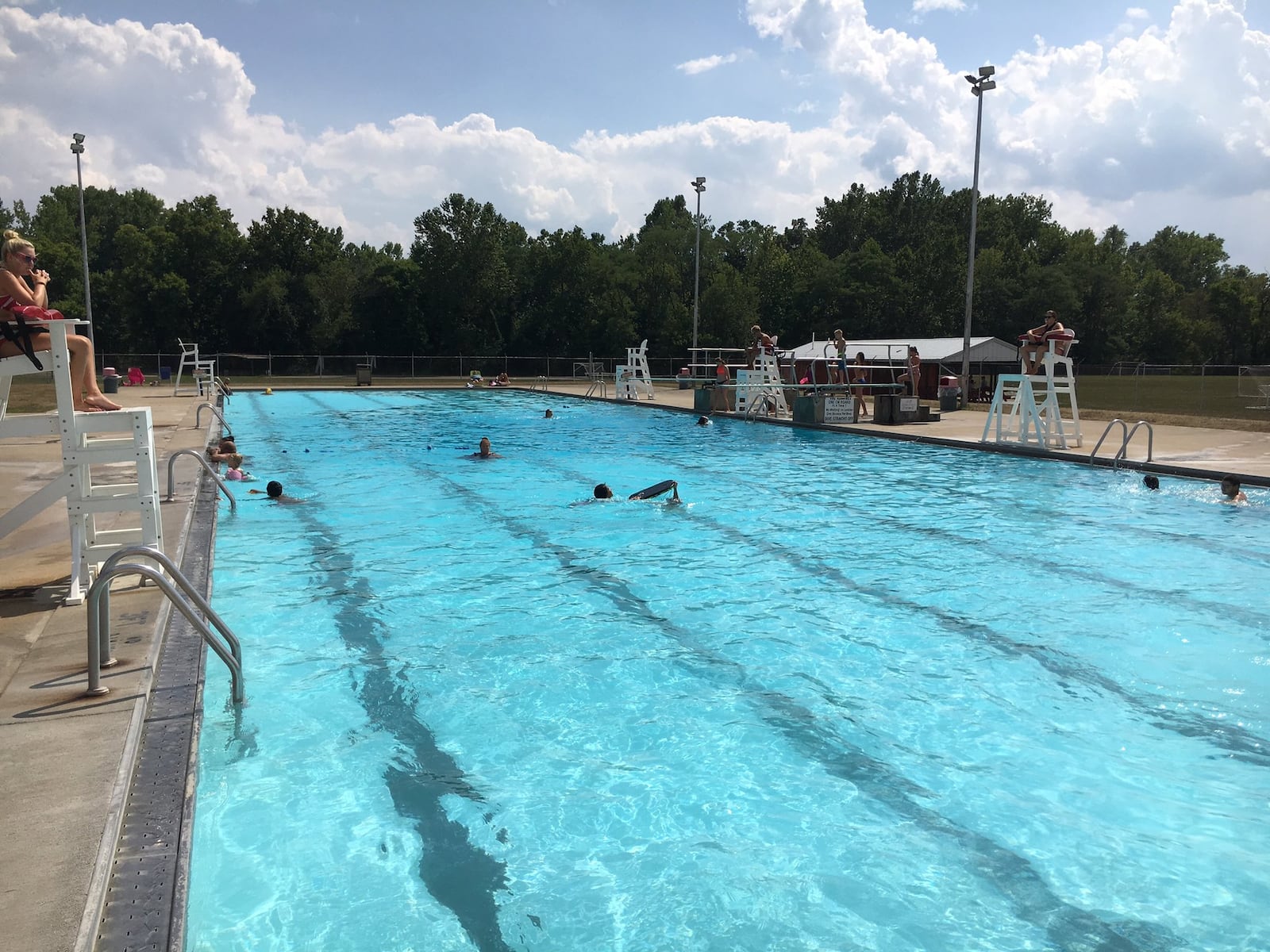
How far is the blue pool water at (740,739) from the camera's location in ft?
11.9

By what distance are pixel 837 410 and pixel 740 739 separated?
17307mm

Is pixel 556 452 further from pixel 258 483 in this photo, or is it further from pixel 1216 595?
pixel 1216 595

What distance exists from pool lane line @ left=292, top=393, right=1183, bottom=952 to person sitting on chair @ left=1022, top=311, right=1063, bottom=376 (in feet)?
35.7

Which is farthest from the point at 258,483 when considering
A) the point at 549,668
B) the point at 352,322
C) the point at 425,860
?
the point at 352,322

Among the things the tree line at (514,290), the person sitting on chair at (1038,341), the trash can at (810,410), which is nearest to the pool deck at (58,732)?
the person sitting on chair at (1038,341)

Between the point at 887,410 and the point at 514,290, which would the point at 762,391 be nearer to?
the point at 887,410

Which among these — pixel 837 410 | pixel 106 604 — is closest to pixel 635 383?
pixel 837 410

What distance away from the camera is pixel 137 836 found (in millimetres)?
3193

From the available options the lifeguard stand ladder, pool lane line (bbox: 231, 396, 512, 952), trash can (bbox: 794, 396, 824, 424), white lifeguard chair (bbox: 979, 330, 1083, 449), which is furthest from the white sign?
the lifeguard stand ladder

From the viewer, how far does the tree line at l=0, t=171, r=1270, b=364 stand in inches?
2197

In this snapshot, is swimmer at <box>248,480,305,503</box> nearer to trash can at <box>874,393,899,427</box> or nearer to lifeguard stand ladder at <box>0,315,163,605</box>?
lifeguard stand ladder at <box>0,315,163,605</box>

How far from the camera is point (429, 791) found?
14.9ft

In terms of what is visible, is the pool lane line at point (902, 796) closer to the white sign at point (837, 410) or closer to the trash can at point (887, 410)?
the white sign at point (837, 410)

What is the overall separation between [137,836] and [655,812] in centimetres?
218
